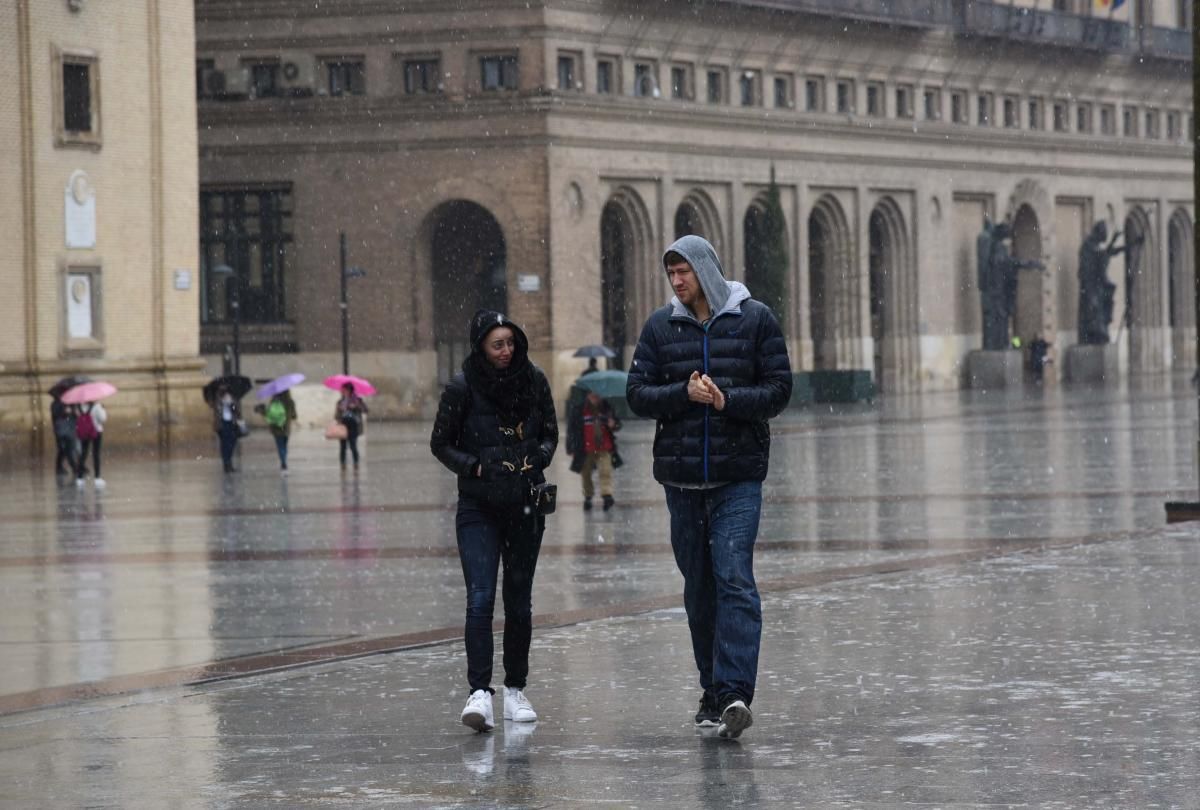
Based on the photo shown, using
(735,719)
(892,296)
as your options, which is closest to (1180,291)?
(892,296)

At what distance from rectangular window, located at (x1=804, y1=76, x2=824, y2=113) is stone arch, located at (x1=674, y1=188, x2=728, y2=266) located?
559cm

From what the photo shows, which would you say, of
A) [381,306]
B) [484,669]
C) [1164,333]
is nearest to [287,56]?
[381,306]

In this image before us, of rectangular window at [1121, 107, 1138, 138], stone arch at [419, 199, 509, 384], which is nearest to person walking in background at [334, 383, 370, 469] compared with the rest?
stone arch at [419, 199, 509, 384]

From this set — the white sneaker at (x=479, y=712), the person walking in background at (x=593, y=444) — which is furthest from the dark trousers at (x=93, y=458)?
the white sneaker at (x=479, y=712)

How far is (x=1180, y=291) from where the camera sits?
9288 centimetres

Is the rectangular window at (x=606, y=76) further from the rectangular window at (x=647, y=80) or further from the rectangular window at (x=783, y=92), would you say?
the rectangular window at (x=783, y=92)

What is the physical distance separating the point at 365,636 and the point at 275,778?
194 inches

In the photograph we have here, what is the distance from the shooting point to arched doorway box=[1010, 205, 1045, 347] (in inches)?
3250

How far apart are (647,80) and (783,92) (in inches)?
258

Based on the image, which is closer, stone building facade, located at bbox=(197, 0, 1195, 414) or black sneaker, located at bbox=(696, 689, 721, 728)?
black sneaker, located at bbox=(696, 689, 721, 728)

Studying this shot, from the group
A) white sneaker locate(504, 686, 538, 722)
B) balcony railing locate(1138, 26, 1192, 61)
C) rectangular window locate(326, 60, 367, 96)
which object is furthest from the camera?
balcony railing locate(1138, 26, 1192, 61)

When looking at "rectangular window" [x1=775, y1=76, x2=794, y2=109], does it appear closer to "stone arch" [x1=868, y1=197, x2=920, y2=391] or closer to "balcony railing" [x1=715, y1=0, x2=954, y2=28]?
"balcony railing" [x1=715, y1=0, x2=954, y2=28]

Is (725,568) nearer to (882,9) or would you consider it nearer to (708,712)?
(708,712)

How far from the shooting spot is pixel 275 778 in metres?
9.37
